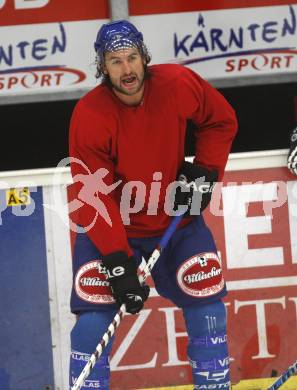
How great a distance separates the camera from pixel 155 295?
4.97m

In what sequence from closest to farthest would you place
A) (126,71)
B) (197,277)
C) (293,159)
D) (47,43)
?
(126,71)
(197,277)
(293,159)
(47,43)

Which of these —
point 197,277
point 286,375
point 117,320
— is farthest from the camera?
point 286,375

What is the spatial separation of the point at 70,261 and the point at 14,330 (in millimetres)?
422

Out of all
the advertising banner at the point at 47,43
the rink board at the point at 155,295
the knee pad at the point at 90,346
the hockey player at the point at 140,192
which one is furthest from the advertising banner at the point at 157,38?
the knee pad at the point at 90,346

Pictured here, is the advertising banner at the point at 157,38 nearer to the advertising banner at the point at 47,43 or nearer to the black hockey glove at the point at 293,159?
the advertising banner at the point at 47,43

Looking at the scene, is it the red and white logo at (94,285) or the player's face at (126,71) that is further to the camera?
the red and white logo at (94,285)

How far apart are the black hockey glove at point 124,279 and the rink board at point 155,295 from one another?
33.3 inches

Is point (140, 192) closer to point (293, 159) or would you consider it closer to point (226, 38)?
point (293, 159)

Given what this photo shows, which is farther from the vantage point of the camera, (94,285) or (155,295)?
(155,295)

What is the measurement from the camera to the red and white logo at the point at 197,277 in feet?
14.1

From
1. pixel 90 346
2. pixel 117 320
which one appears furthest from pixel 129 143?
pixel 90 346

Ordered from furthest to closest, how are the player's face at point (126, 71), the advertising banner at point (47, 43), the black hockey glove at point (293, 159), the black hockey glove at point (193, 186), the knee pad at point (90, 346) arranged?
the advertising banner at point (47, 43)
the black hockey glove at point (293, 159)
the black hockey glove at point (193, 186)
the knee pad at point (90, 346)
the player's face at point (126, 71)

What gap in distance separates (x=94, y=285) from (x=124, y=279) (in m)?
0.21

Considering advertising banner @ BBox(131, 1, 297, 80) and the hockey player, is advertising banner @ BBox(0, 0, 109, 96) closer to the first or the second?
advertising banner @ BBox(131, 1, 297, 80)
